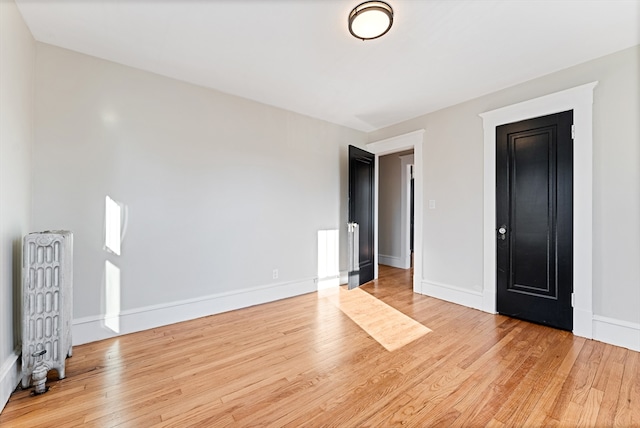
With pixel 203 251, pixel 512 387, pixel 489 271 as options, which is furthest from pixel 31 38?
pixel 489 271

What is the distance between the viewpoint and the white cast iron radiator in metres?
1.75

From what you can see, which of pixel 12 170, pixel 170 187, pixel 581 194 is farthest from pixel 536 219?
pixel 12 170

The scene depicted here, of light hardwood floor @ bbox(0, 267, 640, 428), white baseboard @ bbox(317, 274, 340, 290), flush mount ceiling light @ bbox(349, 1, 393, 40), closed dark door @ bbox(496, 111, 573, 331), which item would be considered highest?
flush mount ceiling light @ bbox(349, 1, 393, 40)

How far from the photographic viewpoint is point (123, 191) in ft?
8.50

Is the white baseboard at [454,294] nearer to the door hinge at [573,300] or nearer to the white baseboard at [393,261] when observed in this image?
the door hinge at [573,300]

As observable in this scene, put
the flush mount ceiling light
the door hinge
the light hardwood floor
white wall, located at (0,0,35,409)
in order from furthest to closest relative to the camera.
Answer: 1. the door hinge
2. the flush mount ceiling light
3. white wall, located at (0,0,35,409)
4. the light hardwood floor

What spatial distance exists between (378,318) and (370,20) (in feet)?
8.82

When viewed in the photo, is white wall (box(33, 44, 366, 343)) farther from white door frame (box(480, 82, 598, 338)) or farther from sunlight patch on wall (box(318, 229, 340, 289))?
white door frame (box(480, 82, 598, 338))

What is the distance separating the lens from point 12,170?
1.80 m

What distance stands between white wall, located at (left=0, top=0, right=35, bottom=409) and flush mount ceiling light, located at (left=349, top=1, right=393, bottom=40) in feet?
7.08

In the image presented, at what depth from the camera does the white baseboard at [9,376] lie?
1.61 metres

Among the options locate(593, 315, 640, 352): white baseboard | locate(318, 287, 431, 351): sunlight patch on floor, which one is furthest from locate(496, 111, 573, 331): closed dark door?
locate(318, 287, 431, 351): sunlight patch on floor

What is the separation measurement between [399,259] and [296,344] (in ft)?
12.5

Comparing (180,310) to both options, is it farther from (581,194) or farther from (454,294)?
(581,194)
